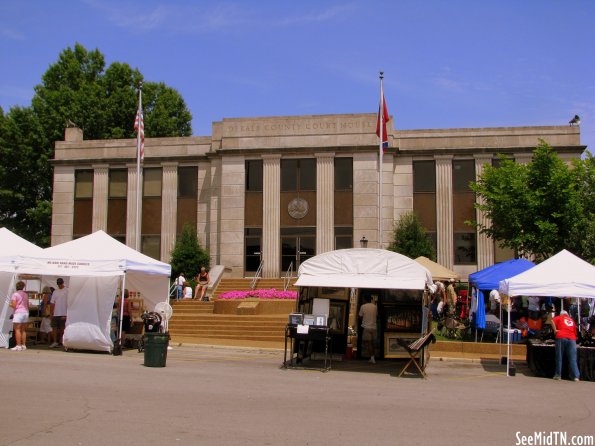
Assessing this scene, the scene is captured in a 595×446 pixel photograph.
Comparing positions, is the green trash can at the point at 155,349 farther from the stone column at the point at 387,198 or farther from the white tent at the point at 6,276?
the stone column at the point at 387,198

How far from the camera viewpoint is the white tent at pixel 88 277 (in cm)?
1800

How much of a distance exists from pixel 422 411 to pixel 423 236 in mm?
23970

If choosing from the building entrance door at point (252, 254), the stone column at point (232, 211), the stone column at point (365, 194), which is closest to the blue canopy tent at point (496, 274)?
the stone column at point (365, 194)

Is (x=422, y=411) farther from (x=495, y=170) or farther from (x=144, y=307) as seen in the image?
(x=495, y=170)

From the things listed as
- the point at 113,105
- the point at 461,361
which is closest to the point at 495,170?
the point at 461,361

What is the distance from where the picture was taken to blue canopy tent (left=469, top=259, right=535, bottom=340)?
21.1 m

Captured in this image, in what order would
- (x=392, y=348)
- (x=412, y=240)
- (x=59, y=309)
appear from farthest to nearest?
(x=412, y=240) → (x=59, y=309) → (x=392, y=348)

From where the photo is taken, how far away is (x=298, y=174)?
35781 millimetres

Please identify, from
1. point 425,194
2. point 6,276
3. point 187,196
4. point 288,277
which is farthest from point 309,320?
point 187,196

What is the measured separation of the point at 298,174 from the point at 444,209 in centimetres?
787

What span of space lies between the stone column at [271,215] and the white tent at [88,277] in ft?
54.6

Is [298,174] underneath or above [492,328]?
above

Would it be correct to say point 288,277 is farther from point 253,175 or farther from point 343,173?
point 343,173

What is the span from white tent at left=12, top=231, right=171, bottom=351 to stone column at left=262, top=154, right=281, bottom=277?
16629 mm
